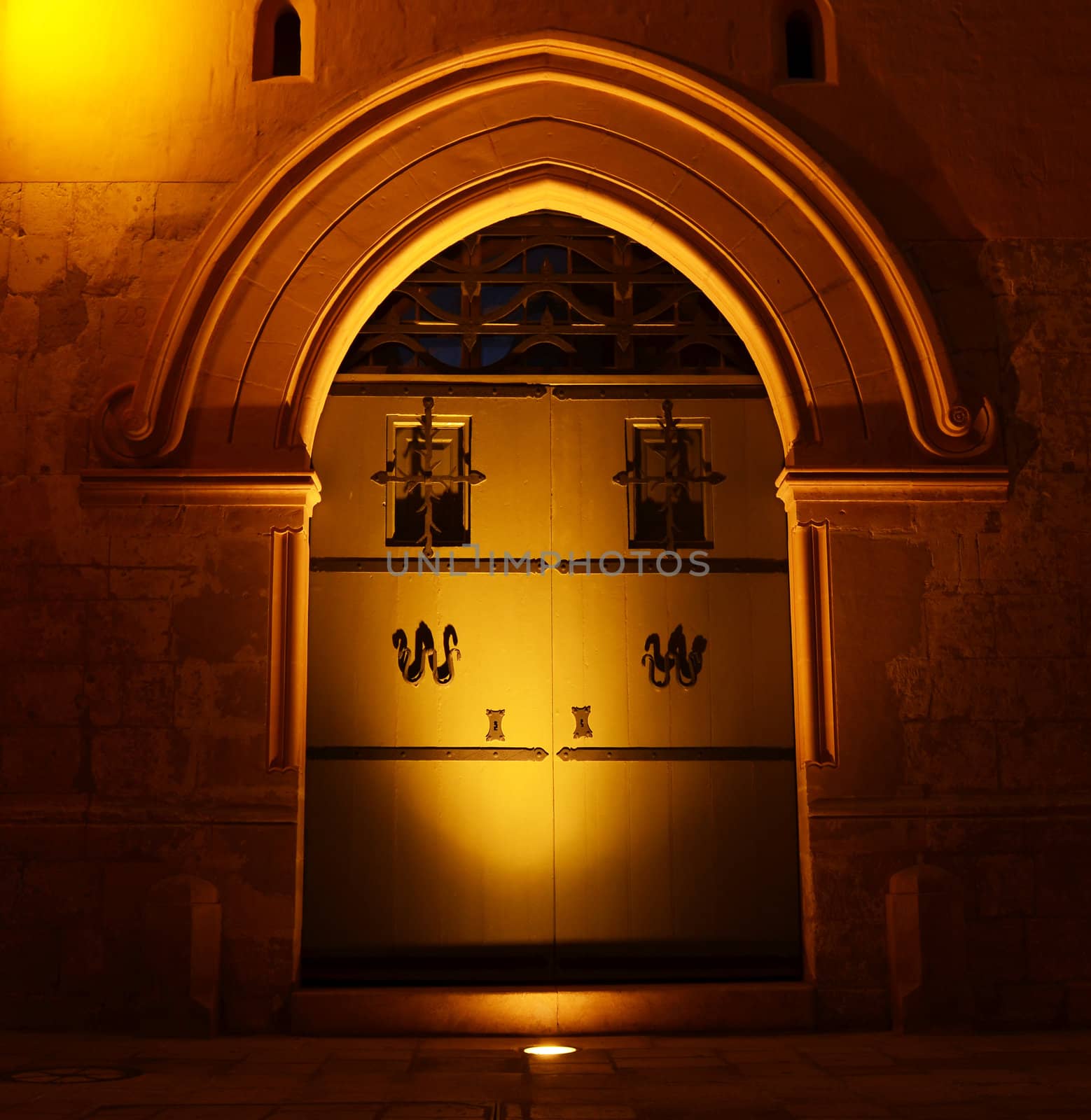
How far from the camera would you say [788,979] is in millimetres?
5625

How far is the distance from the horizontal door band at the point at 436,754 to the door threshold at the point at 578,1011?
103cm

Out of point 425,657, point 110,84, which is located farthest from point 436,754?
point 110,84

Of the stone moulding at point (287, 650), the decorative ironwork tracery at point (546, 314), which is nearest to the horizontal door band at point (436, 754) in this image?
the stone moulding at point (287, 650)

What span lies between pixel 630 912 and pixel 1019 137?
13.3 ft

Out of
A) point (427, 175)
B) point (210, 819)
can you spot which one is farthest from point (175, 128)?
point (210, 819)

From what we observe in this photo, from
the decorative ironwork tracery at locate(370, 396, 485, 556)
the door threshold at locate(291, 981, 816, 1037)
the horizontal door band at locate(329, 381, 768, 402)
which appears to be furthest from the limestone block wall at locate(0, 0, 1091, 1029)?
the horizontal door band at locate(329, 381, 768, 402)

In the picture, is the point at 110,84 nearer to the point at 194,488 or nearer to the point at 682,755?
the point at 194,488

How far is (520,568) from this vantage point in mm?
6008

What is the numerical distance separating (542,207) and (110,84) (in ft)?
6.92

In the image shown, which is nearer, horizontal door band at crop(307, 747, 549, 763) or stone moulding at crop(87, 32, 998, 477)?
stone moulding at crop(87, 32, 998, 477)

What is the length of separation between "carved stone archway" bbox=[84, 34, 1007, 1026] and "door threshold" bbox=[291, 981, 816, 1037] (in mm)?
492

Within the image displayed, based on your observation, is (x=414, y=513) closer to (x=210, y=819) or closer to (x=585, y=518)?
(x=585, y=518)

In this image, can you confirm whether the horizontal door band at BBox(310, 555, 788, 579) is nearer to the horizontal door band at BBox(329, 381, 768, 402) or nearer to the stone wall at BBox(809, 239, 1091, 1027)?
the stone wall at BBox(809, 239, 1091, 1027)

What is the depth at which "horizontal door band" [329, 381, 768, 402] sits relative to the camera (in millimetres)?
6141
